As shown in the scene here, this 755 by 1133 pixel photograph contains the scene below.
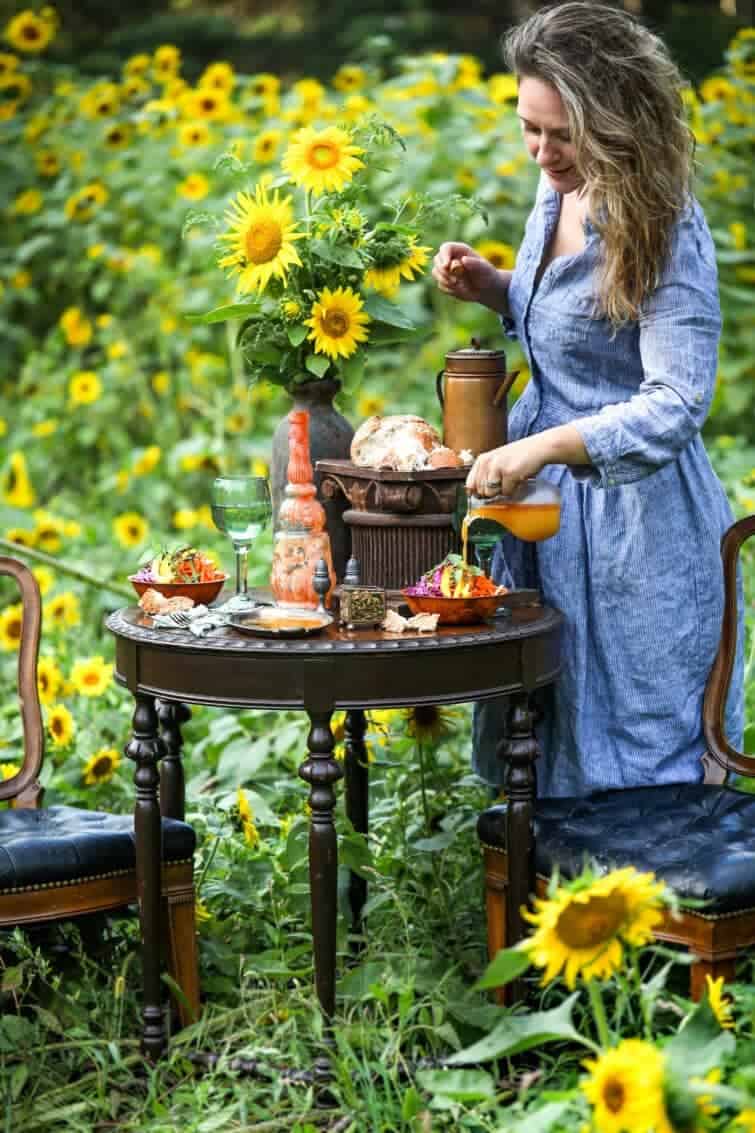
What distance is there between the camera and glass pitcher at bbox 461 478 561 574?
276cm

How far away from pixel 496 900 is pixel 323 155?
4.38ft

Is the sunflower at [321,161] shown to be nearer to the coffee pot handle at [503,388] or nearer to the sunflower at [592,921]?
the coffee pot handle at [503,388]

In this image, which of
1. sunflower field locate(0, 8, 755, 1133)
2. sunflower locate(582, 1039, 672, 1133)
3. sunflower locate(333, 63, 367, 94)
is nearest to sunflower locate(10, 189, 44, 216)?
sunflower field locate(0, 8, 755, 1133)

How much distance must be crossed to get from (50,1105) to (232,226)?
4.97ft

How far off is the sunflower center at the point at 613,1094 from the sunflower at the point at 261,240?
156cm

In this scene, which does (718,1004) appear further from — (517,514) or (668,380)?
(668,380)

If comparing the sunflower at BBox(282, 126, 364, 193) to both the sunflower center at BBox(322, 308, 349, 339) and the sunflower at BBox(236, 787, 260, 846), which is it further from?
the sunflower at BBox(236, 787, 260, 846)

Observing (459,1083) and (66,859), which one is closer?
(459,1083)

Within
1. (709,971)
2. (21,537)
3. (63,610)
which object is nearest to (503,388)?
(709,971)

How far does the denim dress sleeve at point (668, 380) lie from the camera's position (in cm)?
273

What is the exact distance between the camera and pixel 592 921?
200 cm

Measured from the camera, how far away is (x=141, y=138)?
671 cm

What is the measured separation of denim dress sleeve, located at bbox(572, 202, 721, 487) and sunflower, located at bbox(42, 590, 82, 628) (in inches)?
83.4

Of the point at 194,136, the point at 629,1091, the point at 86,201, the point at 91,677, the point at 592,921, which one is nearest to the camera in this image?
the point at 629,1091
